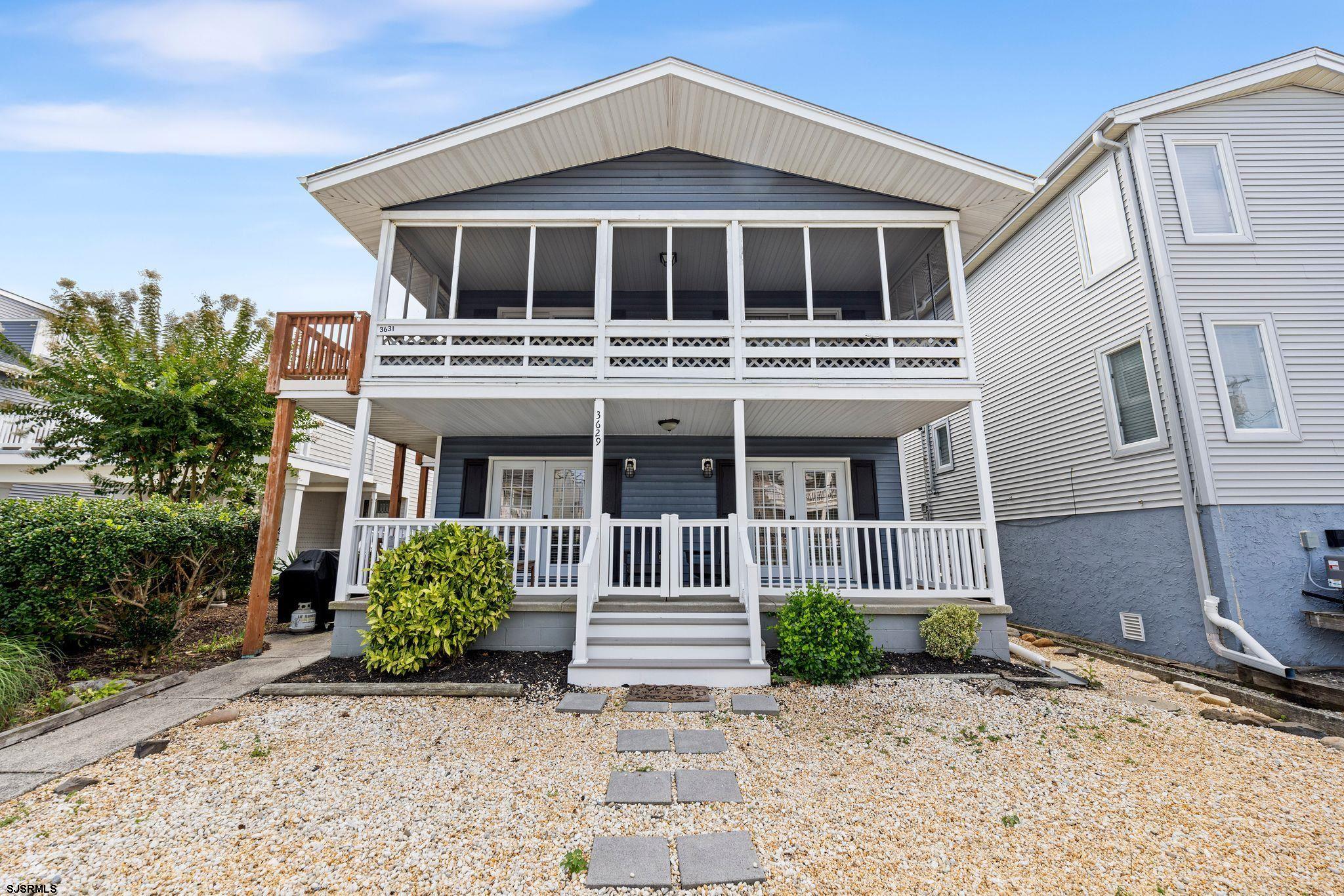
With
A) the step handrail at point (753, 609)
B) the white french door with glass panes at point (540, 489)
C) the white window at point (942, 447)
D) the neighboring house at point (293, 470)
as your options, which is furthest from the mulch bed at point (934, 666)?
the neighboring house at point (293, 470)

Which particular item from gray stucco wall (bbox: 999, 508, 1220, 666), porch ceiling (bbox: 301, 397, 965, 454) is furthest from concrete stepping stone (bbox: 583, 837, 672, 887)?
gray stucco wall (bbox: 999, 508, 1220, 666)

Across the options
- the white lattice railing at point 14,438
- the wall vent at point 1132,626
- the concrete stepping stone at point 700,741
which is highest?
the white lattice railing at point 14,438

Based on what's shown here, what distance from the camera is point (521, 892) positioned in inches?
90.4

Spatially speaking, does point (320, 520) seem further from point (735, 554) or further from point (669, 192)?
point (735, 554)

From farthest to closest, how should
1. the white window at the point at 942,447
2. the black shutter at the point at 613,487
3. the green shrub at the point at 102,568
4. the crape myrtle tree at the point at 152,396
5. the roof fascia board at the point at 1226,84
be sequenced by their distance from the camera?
Answer: 1. the white window at the point at 942,447
2. the black shutter at the point at 613,487
3. the crape myrtle tree at the point at 152,396
4. the roof fascia board at the point at 1226,84
5. the green shrub at the point at 102,568

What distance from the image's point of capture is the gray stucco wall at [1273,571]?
607cm

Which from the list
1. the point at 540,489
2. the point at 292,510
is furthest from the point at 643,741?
the point at 292,510

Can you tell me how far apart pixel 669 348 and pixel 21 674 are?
6897mm

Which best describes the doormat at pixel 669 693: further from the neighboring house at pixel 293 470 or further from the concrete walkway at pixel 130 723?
the neighboring house at pixel 293 470

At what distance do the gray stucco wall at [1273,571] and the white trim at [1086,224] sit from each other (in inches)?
146

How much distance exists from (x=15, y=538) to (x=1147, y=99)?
14.4 m

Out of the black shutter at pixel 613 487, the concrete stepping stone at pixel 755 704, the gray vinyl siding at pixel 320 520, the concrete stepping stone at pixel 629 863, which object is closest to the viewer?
the concrete stepping stone at pixel 629 863

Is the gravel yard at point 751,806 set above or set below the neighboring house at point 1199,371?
below

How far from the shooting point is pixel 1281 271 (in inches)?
279
